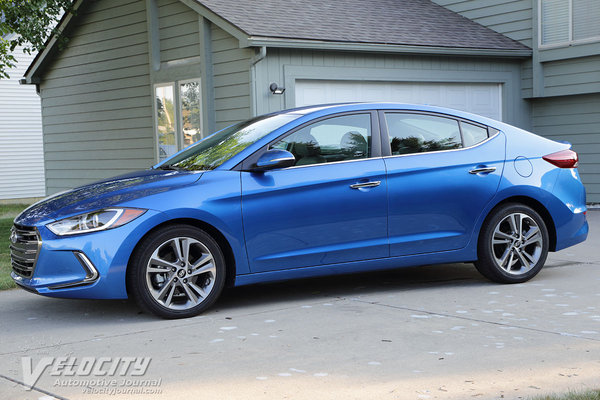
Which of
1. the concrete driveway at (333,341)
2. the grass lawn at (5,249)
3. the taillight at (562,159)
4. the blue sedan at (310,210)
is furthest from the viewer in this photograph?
the grass lawn at (5,249)

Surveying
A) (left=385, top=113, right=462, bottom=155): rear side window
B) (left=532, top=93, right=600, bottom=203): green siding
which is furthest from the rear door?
(left=532, top=93, right=600, bottom=203): green siding

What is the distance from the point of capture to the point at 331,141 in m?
6.68

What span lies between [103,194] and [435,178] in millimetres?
2696

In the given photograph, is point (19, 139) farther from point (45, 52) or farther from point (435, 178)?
point (435, 178)

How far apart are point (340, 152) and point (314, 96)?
20.5 feet

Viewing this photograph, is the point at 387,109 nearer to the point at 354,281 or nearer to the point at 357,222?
the point at 357,222

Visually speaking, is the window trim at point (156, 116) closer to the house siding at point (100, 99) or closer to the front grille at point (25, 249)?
the house siding at point (100, 99)

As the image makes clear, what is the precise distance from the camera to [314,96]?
42.0ft

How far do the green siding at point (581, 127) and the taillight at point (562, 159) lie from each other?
8050mm

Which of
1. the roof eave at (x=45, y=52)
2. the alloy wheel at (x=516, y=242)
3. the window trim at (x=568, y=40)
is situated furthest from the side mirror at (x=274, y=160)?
the roof eave at (x=45, y=52)

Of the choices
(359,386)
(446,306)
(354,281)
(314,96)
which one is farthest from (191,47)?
(359,386)

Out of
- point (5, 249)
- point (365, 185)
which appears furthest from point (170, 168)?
point (5, 249)

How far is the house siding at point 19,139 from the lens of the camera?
26.5m

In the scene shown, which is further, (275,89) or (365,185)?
(275,89)
